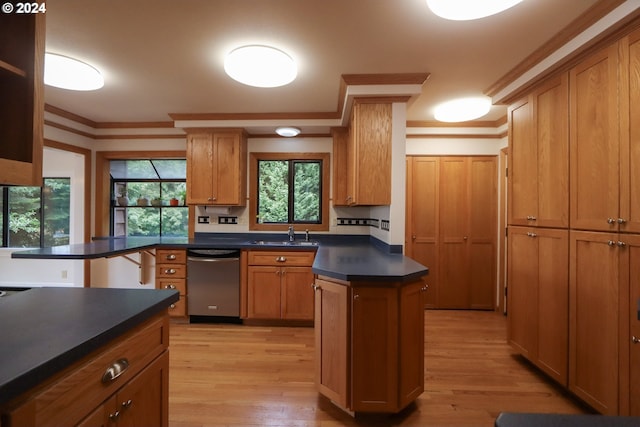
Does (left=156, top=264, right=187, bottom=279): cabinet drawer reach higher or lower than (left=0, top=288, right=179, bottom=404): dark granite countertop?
Result: lower

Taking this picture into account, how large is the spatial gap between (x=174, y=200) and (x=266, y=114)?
1.79 metres

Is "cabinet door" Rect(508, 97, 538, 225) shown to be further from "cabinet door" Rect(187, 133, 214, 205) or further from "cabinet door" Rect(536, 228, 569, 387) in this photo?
"cabinet door" Rect(187, 133, 214, 205)

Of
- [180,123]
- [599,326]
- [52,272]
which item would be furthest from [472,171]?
[52,272]

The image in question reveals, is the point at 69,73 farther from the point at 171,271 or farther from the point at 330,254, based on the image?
the point at 330,254

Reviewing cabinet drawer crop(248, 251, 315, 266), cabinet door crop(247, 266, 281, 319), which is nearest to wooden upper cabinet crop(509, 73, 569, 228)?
cabinet drawer crop(248, 251, 315, 266)

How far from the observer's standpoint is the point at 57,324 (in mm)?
878

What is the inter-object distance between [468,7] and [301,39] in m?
1.02

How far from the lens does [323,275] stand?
5.94ft

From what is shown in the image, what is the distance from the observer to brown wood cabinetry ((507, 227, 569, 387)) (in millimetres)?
1934

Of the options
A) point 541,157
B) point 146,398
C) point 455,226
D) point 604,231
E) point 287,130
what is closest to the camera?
point 146,398

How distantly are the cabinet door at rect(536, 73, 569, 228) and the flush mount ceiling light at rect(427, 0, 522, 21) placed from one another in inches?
35.9

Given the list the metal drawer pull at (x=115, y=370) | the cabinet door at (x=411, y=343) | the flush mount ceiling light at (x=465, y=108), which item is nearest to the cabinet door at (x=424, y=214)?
the flush mount ceiling light at (x=465, y=108)

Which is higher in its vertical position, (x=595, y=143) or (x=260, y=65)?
(x=260, y=65)

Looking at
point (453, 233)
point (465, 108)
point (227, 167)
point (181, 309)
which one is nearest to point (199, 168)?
point (227, 167)
